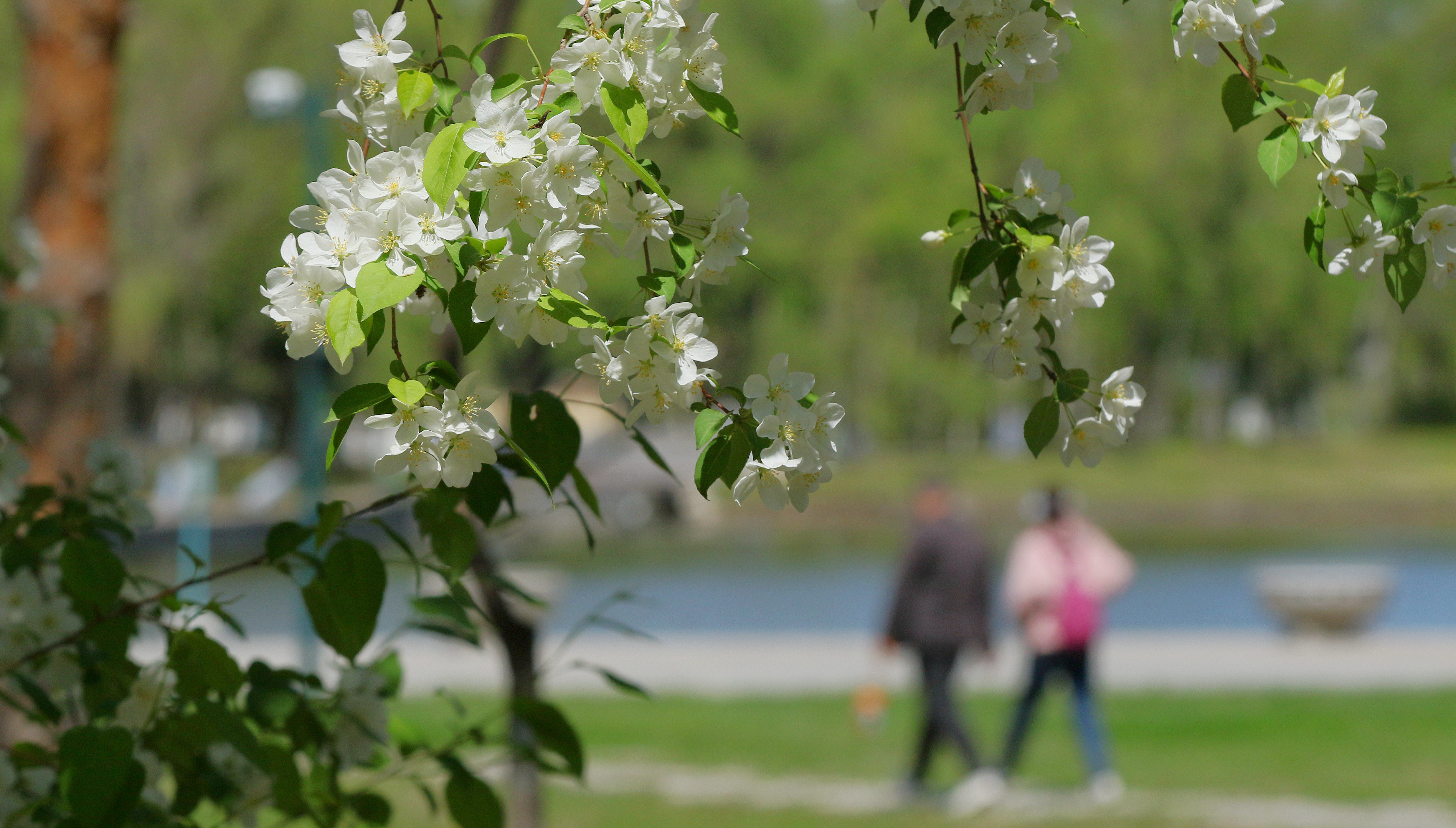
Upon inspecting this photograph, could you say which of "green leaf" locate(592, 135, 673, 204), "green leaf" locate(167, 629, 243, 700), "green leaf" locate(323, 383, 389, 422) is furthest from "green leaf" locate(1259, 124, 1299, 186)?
"green leaf" locate(167, 629, 243, 700)

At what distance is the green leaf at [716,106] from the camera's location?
1.46 m

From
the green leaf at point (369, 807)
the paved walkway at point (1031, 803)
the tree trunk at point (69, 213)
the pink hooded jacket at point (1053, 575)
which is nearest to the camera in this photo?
the green leaf at point (369, 807)

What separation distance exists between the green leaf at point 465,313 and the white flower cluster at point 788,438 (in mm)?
256

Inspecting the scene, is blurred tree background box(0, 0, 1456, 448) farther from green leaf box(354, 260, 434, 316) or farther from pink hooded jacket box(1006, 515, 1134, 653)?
green leaf box(354, 260, 434, 316)

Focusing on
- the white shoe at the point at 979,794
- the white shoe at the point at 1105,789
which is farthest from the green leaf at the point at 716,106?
the white shoe at the point at 1105,789

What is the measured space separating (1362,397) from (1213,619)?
35.9 metres

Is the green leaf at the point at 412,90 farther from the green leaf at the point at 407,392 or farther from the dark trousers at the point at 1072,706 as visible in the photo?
the dark trousers at the point at 1072,706

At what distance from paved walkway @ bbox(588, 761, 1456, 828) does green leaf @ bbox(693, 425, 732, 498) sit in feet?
19.6

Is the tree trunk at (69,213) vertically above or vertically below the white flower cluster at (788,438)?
above

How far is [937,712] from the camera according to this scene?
7.41 m

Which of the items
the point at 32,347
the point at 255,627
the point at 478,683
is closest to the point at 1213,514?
the point at 255,627

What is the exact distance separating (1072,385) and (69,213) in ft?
11.3

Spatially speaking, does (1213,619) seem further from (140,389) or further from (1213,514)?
(140,389)

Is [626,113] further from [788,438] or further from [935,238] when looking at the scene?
[935,238]
